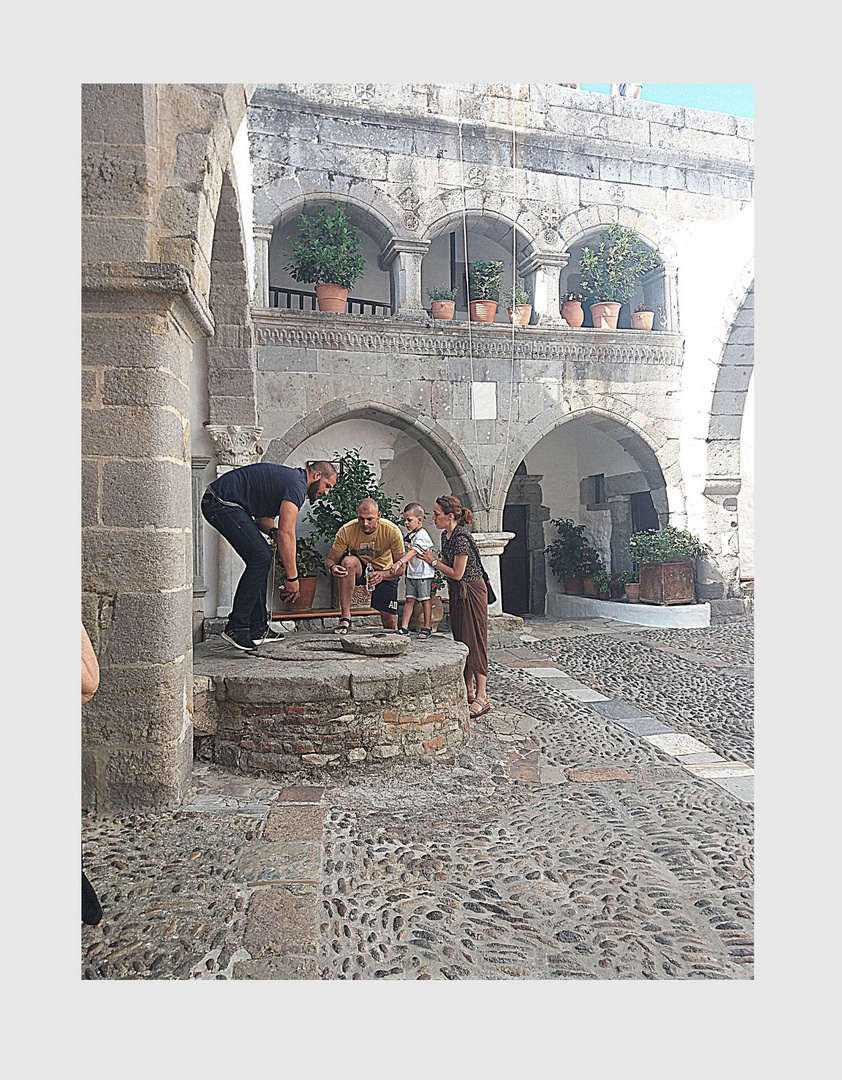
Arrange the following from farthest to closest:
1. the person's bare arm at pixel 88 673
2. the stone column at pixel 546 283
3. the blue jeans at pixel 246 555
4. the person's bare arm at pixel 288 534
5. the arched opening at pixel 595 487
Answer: the arched opening at pixel 595 487 < the stone column at pixel 546 283 < the blue jeans at pixel 246 555 < the person's bare arm at pixel 288 534 < the person's bare arm at pixel 88 673

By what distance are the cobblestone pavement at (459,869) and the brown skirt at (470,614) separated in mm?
499

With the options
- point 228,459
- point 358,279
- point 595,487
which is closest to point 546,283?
point 358,279

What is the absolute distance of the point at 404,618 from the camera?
16.0 feet

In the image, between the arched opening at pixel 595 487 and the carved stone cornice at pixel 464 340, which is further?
the arched opening at pixel 595 487

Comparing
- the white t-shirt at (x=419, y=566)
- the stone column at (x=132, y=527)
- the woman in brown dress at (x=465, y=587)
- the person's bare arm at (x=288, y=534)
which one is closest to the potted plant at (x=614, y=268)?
the white t-shirt at (x=419, y=566)

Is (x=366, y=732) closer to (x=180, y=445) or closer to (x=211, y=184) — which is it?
(x=180, y=445)

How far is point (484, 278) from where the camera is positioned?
7.01 m

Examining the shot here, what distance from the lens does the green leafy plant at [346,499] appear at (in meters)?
6.59

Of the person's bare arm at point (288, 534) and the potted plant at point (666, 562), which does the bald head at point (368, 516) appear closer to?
the person's bare arm at point (288, 534)

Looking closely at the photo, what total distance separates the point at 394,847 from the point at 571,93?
718cm

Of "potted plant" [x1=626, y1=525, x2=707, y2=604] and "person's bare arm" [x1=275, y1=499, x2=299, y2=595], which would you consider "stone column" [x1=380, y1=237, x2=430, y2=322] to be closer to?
"potted plant" [x1=626, y1=525, x2=707, y2=604]

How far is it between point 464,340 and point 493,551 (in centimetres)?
198

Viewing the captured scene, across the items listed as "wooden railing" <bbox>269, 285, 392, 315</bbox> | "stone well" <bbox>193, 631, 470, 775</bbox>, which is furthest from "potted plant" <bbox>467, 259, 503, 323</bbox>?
"stone well" <bbox>193, 631, 470, 775</bbox>

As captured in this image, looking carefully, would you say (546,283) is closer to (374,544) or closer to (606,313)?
(606,313)
